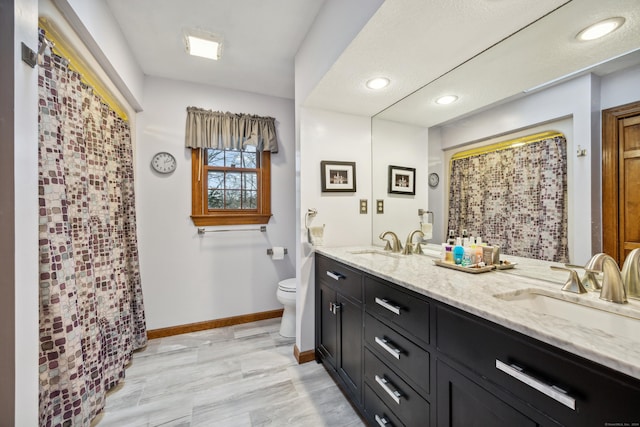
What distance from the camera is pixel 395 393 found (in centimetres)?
120

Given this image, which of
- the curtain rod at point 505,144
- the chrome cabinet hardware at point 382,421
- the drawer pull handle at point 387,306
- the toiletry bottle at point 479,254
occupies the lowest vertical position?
the chrome cabinet hardware at point 382,421

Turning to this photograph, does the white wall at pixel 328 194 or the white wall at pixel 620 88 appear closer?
the white wall at pixel 620 88

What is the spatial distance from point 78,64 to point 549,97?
2591 millimetres

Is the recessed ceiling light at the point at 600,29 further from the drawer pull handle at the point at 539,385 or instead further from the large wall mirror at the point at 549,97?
the drawer pull handle at the point at 539,385

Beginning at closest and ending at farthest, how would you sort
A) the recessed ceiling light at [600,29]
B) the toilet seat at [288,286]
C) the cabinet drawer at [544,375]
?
the cabinet drawer at [544,375] → the recessed ceiling light at [600,29] → the toilet seat at [288,286]

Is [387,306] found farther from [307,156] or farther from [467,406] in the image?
[307,156]

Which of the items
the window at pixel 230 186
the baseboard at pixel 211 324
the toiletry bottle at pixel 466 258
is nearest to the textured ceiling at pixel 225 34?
the window at pixel 230 186

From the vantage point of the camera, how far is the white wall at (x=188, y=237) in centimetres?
252

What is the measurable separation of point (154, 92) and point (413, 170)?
2589 mm

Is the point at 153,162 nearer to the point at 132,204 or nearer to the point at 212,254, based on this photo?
the point at 132,204

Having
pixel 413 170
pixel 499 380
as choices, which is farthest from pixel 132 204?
pixel 499 380

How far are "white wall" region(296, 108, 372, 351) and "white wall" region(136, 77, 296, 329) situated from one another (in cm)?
89

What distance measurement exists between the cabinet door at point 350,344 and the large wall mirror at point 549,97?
786 millimetres

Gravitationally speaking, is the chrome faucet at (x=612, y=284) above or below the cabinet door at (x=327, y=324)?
above
